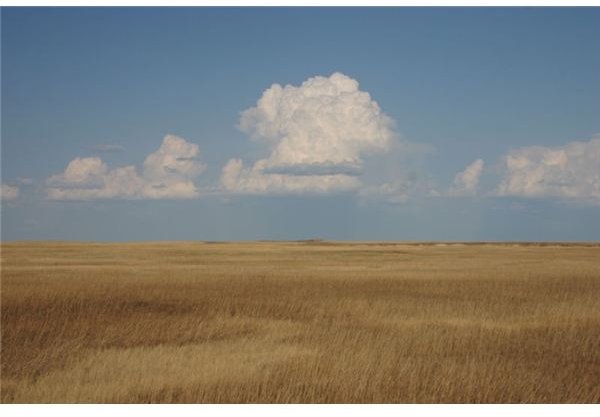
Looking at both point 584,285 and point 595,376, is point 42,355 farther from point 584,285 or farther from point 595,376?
point 584,285

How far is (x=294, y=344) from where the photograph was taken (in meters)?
17.7

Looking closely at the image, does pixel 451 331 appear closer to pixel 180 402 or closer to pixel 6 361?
pixel 180 402

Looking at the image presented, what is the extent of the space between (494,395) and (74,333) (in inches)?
468

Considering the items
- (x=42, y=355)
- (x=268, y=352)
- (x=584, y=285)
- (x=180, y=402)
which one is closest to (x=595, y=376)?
(x=268, y=352)

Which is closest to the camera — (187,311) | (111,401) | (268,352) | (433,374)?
(111,401)

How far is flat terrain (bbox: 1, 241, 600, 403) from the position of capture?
13172 mm

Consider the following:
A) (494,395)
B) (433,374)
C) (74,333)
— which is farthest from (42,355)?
(494,395)

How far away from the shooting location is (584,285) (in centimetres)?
3509

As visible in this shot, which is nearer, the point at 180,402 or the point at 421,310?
the point at 180,402

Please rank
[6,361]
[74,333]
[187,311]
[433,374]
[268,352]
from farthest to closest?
[187,311], [74,333], [268,352], [6,361], [433,374]

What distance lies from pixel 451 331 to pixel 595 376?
5905 mm

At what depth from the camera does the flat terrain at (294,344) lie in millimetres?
13172

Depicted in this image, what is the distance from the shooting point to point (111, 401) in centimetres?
1249

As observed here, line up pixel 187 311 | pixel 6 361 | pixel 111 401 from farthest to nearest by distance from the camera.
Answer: pixel 187 311
pixel 6 361
pixel 111 401
